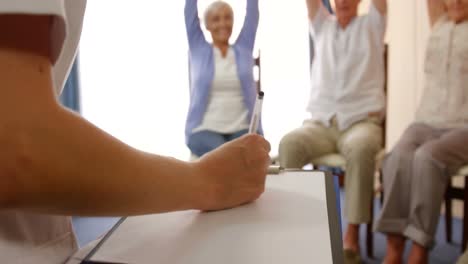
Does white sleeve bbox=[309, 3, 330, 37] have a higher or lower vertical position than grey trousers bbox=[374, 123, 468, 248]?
higher

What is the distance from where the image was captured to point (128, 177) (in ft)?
1.06

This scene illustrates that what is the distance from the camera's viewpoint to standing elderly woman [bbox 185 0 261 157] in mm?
2090

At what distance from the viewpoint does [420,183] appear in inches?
64.7

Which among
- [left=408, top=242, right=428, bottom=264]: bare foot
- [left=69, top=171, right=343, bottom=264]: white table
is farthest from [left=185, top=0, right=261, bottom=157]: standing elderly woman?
[left=69, top=171, right=343, bottom=264]: white table

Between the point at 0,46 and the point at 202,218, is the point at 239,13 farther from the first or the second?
the point at 0,46

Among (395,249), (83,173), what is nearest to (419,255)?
(395,249)

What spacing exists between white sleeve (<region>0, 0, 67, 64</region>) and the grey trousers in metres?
1.58

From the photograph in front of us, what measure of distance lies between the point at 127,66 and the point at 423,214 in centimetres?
212

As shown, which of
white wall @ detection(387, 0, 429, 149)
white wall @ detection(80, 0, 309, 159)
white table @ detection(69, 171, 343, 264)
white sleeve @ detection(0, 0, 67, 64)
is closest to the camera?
white sleeve @ detection(0, 0, 67, 64)

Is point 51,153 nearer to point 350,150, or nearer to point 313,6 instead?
point 350,150

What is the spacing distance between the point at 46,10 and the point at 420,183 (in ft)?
5.30

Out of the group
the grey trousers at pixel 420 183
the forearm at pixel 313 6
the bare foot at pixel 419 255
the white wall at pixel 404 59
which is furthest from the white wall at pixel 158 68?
the bare foot at pixel 419 255

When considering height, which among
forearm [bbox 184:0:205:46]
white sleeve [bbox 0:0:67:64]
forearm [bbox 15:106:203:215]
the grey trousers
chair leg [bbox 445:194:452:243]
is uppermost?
forearm [bbox 184:0:205:46]

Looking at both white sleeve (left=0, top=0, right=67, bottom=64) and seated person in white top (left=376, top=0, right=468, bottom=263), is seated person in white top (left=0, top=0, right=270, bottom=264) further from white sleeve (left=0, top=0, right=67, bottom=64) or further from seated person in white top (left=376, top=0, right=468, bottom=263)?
seated person in white top (left=376, top=0, right=468, bottom=263)
